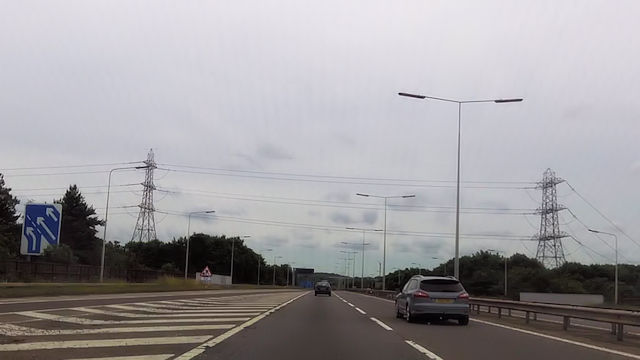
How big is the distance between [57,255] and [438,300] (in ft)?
200

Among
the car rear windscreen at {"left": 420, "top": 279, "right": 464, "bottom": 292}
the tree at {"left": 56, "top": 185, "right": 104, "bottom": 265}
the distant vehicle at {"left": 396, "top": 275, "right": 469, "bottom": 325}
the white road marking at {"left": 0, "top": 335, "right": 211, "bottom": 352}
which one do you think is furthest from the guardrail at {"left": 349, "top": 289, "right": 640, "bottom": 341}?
the tree at {"left": 56, "top": 185, "right": 104, "bottom": 265}

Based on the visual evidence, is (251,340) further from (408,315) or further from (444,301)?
(408,315)

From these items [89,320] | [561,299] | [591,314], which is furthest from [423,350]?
[561,299]

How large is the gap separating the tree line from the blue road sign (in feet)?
51.0

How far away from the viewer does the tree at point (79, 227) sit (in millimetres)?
94000

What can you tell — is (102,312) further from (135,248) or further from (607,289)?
(135,248)

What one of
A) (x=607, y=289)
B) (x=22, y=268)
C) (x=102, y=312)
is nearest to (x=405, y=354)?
(x=102, y=312)

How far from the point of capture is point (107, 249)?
9888 cm

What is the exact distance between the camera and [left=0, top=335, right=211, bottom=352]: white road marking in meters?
11.6

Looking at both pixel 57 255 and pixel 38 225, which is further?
pixel 57 255

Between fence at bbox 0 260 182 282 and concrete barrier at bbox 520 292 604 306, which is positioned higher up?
fence at bbox 0 260 182 282

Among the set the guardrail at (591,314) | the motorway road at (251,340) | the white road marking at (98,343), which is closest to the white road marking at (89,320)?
the motorway road at (251,340)

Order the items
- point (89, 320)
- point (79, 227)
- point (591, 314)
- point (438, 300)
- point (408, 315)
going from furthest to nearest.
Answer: point (79, 227)
point (408, 315)
point (438, 300)
point (591, 314)
point (89, 320)

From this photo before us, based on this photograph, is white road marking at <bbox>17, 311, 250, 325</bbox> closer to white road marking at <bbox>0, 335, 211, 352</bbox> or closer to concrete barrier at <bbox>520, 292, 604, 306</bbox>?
white road marking at <bbox>0, 335, 211, 352</bbox>
